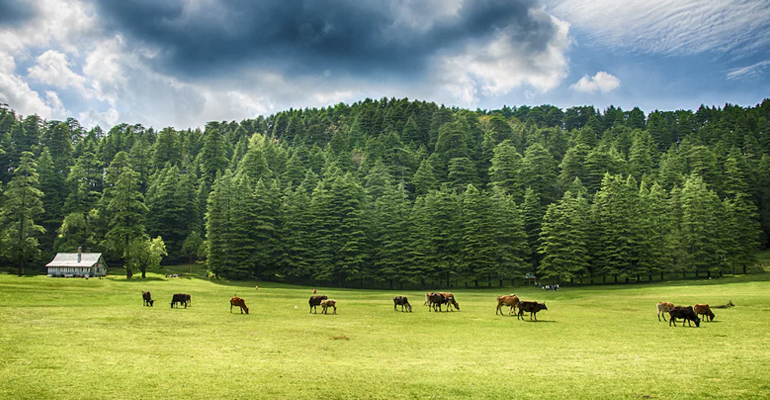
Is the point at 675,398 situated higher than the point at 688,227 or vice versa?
the point at 688,227

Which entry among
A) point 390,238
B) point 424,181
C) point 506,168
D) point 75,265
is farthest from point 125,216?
point 506,168

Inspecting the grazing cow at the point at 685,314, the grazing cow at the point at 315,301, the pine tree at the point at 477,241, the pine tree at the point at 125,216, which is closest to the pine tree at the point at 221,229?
the pine tree at the point at 125,216

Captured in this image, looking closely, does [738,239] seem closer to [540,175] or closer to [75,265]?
[540,175]

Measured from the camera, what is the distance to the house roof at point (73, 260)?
74.4 meters

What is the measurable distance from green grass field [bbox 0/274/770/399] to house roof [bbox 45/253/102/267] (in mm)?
48858

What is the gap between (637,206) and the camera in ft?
249

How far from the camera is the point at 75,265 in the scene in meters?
74.2

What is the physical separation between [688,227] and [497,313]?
186 feet

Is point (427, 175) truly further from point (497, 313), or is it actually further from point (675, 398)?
point (675, 398)

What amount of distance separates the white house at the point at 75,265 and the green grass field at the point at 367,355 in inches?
1910

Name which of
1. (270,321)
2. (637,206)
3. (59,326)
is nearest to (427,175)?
(637,206)

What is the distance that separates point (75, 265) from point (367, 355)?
245 feet

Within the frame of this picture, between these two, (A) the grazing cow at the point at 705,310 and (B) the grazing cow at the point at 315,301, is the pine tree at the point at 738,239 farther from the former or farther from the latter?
(B) the grazing cow at the point at 315,301

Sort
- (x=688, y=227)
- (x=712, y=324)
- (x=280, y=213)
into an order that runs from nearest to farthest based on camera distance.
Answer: (x=712, y=324) < (x=688, y=227) < (x=280, y=213)
